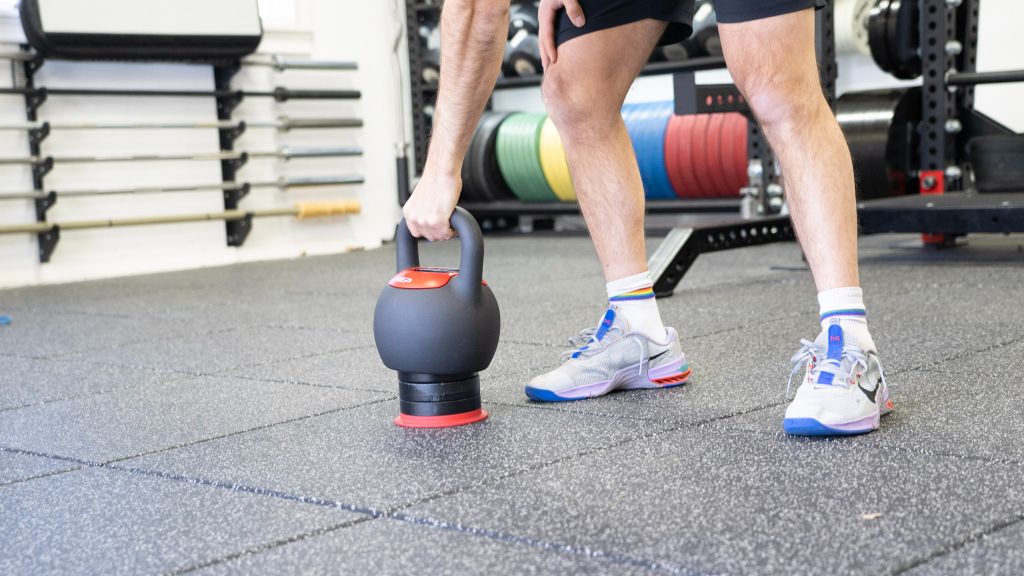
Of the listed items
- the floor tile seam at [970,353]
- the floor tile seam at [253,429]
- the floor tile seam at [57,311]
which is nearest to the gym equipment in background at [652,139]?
the floor tile seam at [57,311]

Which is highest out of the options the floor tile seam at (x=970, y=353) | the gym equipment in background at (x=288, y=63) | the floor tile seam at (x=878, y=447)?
the gym equipment in background at (x=288, y=63)

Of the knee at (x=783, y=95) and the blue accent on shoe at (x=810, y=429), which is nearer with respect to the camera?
the blue accent on shoe at (x=810, y=429)

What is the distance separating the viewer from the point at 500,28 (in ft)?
Answer: 4.93

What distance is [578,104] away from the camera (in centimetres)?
174

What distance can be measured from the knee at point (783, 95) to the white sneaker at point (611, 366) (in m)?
0.40

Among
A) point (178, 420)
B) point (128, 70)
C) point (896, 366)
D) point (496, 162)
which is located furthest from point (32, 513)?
point (496, 162)

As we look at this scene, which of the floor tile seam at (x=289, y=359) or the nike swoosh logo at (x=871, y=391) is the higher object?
the nike swoosh logo at (x=871, y=391)

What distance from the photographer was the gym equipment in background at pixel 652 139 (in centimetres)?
551

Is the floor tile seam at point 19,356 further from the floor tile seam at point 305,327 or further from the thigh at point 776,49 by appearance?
the thigh at point 776,49

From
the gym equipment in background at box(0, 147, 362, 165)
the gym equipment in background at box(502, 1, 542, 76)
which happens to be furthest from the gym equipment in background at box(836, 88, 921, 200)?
the gym equipment in background at box(0, 147, 362, 165)

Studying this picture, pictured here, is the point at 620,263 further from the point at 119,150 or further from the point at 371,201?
the point at 371,201

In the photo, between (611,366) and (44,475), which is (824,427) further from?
(44,475)

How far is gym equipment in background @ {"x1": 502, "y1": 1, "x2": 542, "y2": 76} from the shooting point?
19.6 feet

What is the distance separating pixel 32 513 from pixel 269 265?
13.2 feet
